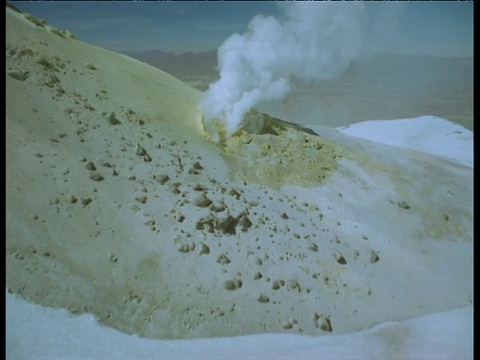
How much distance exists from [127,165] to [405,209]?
14.1 ft

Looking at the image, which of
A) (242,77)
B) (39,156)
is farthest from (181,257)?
(242,77)

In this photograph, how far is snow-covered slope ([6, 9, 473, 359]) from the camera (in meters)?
4.18

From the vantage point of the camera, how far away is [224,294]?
14.8 ft

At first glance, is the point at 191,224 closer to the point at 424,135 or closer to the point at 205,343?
the point at 205,343

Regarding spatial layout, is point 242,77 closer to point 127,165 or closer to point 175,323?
point 127,165

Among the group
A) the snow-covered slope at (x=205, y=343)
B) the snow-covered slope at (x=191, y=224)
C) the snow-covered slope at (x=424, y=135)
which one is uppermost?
the snow-covered slope at (x=424, y=135)

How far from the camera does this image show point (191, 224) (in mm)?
5094

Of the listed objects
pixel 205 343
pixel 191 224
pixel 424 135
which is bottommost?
pixel 205 343

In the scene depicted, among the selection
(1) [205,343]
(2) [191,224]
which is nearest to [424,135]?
(2) [191,224]

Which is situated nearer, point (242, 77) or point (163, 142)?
point (163, 142)

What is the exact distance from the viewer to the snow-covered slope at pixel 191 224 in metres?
4.18

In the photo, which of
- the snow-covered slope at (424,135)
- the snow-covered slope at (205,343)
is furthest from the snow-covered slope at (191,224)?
the snow-covered slope at (424,135)

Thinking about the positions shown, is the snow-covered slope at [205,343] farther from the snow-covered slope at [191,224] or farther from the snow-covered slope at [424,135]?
the snow-covered slope at [424,135]

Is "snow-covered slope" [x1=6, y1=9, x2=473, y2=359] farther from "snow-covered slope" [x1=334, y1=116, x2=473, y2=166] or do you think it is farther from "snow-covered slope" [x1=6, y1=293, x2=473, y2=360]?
"snow-covered slope" [x1=334, y1=116, x2=473, y2=166]
